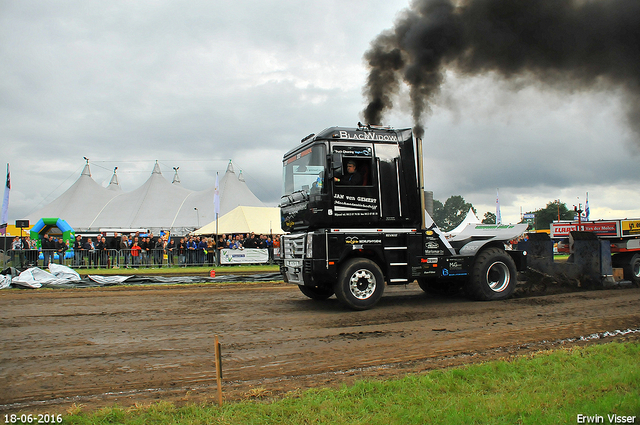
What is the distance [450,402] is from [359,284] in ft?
15.1

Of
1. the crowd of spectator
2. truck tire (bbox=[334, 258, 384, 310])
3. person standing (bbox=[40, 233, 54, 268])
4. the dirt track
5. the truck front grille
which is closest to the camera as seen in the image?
the dirt track

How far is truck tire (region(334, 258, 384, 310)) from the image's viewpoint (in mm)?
8383

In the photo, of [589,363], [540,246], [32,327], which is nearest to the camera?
[589,363]

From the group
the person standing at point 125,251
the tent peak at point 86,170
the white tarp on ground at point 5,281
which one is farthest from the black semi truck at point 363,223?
the tent peak at point 86,170

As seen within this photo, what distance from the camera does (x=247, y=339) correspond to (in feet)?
A: 21.4

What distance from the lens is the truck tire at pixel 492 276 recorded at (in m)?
9.57

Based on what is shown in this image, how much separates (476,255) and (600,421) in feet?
20.8

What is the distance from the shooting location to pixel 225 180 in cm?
4031

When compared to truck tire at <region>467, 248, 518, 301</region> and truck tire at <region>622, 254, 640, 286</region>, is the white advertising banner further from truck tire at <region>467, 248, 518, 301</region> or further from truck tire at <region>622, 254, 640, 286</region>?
truck tire at <region>622, 254, 640, 286</region>

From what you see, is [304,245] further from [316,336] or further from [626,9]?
[626,9]

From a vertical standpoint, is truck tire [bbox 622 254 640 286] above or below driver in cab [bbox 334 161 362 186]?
below

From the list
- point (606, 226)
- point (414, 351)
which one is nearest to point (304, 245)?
point (414, 351)

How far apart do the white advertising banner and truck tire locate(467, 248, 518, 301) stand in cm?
1357

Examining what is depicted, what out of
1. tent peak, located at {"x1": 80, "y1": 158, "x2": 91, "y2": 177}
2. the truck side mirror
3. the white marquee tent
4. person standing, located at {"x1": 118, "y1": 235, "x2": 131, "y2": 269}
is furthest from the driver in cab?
tent peak, located at {"x1": 80, "y1": 158, "x2": 91, "y2": 177}
